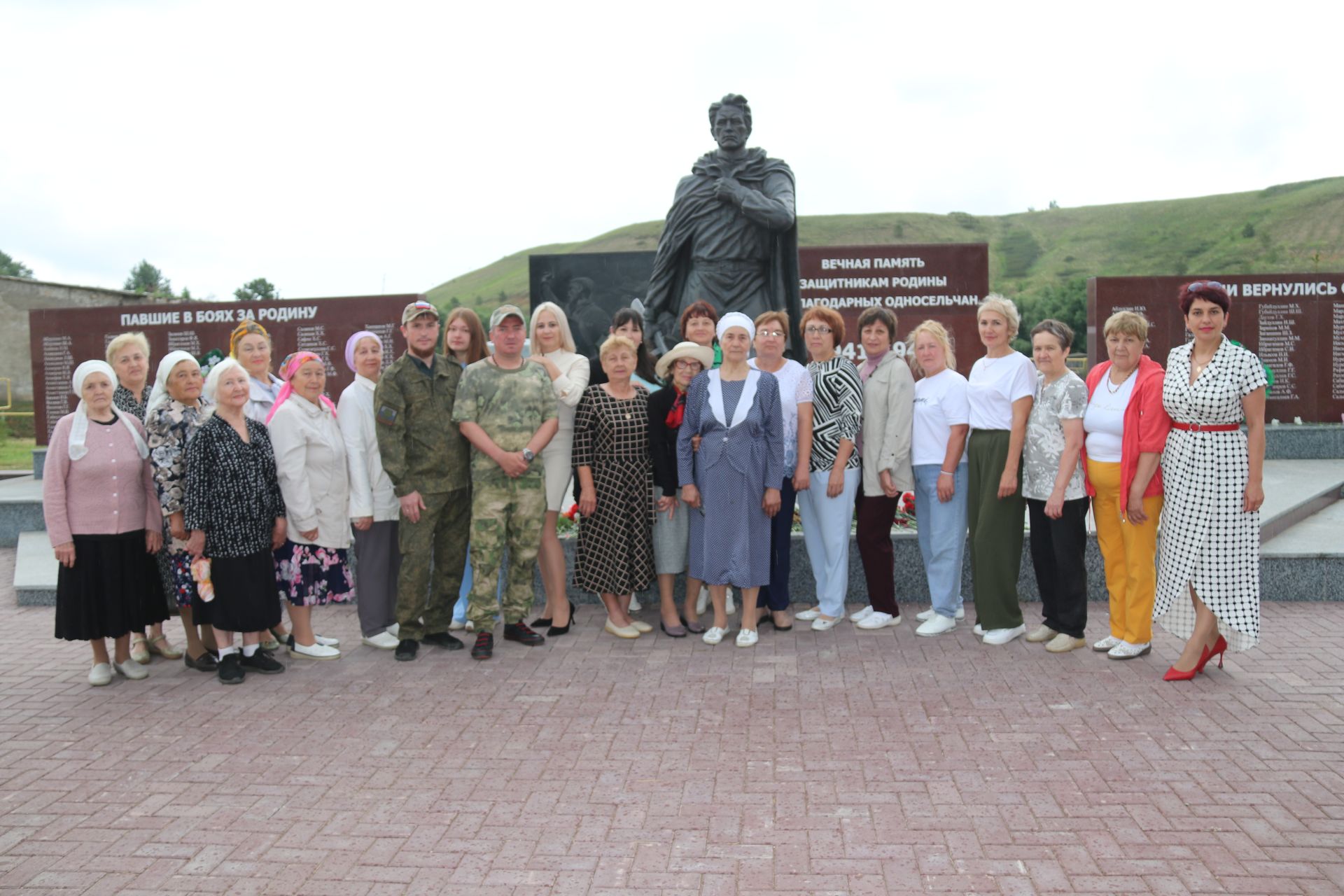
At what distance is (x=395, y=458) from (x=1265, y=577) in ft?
16.9

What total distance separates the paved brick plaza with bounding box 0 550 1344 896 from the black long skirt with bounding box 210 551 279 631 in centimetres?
34

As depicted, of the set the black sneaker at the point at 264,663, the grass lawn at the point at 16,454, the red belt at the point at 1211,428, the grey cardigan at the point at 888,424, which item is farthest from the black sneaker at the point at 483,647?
the grass lawn at the point at 16,454

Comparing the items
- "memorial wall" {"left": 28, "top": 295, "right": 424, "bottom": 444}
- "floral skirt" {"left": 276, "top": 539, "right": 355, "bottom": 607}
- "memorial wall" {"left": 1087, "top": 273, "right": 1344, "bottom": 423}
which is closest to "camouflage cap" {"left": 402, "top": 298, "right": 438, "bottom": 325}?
"floral skirt" {"left": 276, "top": 539, "right": 355, "bottom": 607}

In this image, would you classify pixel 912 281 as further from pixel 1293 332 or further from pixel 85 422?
pixel 85 422

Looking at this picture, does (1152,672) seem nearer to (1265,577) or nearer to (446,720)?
(1265,577)

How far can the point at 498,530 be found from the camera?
5418 millimetres

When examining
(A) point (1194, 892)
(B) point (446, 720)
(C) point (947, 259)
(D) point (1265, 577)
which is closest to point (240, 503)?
(B) point (446, 720)

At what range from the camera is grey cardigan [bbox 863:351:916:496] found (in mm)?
5738

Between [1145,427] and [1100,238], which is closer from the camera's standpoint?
[1145,427]

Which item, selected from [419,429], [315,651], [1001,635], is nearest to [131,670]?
[315,651]

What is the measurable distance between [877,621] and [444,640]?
7.69 feet

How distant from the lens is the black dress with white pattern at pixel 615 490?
18.7 ft

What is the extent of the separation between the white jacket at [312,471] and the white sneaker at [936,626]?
3051 mm

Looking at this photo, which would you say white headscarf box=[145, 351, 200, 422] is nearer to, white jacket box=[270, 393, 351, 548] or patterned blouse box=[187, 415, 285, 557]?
patterned blouse box=[187, 415, 285, 557]
